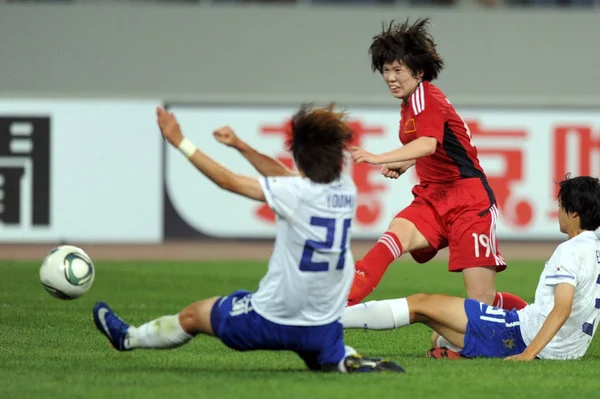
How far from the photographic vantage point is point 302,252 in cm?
666

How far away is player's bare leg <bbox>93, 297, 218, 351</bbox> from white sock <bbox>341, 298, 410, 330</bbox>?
49.4 inches

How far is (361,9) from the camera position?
21891 mm

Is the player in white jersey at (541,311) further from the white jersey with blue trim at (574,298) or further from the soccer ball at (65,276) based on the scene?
the soccer ball at (65,276)

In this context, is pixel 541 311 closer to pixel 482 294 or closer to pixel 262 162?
pixel 482 294

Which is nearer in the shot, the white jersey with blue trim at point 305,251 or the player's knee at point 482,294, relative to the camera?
the white jersey with blue trim at point 305,251

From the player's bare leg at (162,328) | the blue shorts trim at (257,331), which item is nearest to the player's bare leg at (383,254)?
the blue shorts trim at (257,331)

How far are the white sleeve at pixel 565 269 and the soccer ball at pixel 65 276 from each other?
293 centimetres

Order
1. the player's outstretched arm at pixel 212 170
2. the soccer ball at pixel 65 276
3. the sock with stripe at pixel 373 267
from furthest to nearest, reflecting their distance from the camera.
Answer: the sock with stripe at pixel 373 267 → the soccer ball at pixel 65 276 → the player's outstretched arm at pixel 212 170

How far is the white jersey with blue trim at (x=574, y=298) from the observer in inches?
300

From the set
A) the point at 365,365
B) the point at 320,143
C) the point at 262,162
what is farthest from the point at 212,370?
the point at 320,143

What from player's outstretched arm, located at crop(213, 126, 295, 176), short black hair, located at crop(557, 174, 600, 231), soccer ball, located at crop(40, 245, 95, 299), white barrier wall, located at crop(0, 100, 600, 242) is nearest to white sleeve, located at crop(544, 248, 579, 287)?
short black hair, located at crop(557, 174, 600, 231)

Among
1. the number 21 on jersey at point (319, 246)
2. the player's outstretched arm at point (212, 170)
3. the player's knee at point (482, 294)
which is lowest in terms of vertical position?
the player's knee at point (482, 294)

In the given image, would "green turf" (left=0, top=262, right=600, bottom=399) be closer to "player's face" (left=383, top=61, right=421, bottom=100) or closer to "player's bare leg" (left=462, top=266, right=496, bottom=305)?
"player's bare leg" (left=462, top=266, right=496, bottom=305)

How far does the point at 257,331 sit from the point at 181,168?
40.4 feet
